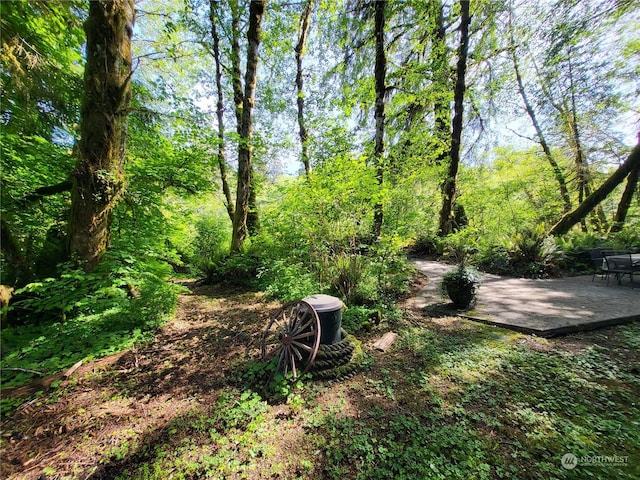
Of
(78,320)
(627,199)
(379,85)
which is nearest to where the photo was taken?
(78,320)

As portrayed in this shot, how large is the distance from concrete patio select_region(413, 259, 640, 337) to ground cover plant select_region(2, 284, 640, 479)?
26cm

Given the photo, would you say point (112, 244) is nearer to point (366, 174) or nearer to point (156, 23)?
point (366, 174)

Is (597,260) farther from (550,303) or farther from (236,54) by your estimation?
(236,54)

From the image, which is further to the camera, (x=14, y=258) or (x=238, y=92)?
(x=238, y=92)

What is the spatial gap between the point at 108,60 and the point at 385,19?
6.71 m

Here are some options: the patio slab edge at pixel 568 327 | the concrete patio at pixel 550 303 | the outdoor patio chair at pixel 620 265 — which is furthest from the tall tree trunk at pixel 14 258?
the outdoor patio chair at pixel 620 265

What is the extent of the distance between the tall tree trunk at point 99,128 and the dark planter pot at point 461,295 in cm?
556

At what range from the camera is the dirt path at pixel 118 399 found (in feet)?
5.47

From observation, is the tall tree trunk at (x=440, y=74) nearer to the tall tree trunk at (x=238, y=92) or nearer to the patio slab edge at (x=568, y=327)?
the tall tree trunk at (x=238, y=92)

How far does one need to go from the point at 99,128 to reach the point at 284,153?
7.51 m

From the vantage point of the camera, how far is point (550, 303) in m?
4.20

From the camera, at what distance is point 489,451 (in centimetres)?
168

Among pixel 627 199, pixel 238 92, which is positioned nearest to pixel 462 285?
pixel 238 92

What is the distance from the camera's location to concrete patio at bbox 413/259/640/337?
11.0ft
